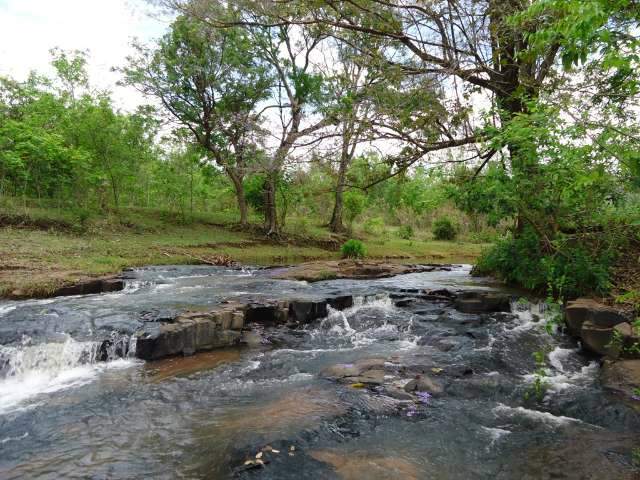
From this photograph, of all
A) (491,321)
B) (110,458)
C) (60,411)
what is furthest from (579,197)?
(60,411)

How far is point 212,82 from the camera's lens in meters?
21.3

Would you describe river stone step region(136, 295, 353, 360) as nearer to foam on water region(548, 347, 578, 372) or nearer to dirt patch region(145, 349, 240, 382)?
dirt patch region(145, 349, 240, 382)

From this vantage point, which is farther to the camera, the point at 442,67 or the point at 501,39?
the point at 442,67

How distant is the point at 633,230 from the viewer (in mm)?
7504

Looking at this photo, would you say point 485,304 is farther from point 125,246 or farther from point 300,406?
point 125,246

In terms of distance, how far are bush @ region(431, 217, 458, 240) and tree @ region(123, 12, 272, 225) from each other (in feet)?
54.3

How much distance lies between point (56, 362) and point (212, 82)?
18.3 m

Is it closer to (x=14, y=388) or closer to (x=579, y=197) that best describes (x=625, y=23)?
(x=579, y=197)

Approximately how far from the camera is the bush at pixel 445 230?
31672 mm

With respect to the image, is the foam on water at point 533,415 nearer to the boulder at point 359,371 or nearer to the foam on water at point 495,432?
the foam on water at point 495,432

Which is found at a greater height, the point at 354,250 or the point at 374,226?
the point at 374,226

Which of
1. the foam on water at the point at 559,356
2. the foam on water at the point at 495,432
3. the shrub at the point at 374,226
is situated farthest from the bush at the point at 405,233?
the foam on water at the point at 495,432

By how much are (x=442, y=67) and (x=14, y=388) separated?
9474 mm

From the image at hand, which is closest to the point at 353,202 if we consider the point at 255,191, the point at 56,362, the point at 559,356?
the point at 255,191
